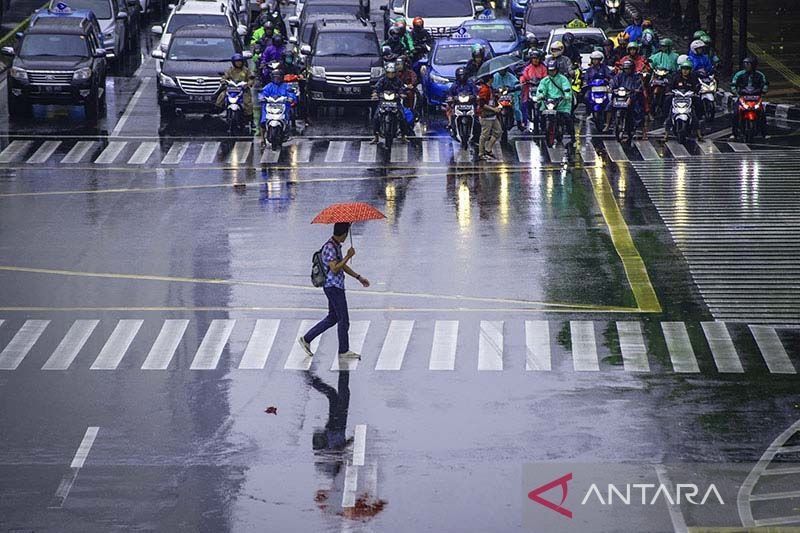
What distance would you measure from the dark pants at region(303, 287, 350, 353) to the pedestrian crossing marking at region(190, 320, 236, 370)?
120 cm

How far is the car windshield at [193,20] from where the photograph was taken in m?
45.4

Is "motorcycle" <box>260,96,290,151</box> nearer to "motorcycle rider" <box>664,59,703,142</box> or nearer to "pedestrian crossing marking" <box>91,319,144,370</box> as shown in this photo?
"motorcycle rider" <box>664,59,703,142</box>

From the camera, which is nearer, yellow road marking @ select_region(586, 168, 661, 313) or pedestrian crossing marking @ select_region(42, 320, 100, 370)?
pedestrian crossing marking @ select_region(42, 320, 100, 370)

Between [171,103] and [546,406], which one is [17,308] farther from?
[171,103]

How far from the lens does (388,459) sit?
15.2m

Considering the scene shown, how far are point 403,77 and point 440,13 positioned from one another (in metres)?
12.5

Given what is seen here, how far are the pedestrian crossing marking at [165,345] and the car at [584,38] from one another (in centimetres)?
2400

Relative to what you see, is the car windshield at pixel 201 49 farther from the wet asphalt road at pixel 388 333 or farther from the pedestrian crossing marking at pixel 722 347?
the pedestrian crossing marking at pixel 722 347

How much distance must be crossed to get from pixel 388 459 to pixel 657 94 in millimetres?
24810

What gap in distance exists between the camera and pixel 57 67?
38625 millimetres

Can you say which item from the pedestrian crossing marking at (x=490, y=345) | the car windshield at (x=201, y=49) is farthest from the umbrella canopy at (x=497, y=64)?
the pedestrian crossing marking at (x=490, y=345)

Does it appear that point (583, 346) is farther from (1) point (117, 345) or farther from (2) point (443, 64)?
(2) point (443, 64)

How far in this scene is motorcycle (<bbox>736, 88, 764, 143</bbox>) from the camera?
34562 millimetres

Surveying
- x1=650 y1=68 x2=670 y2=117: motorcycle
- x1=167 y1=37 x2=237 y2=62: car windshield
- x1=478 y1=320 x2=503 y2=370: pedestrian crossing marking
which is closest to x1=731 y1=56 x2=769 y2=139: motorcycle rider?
x1=650 y1=68 x2=670 y2=117: motorcycle
